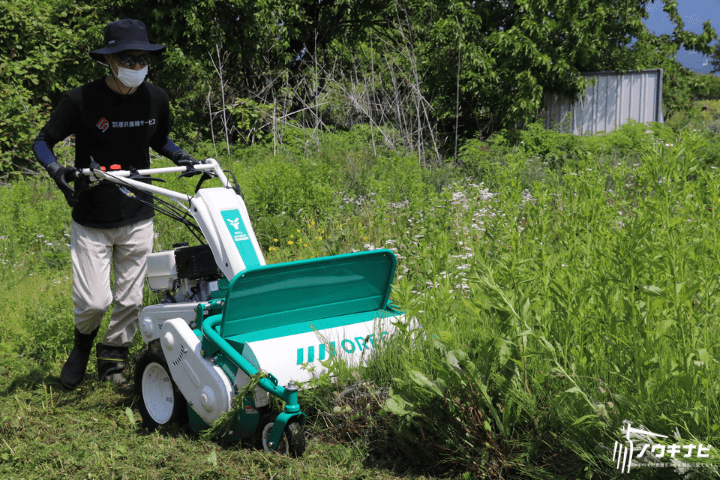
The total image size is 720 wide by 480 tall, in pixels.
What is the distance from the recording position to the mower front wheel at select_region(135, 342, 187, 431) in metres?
3.31

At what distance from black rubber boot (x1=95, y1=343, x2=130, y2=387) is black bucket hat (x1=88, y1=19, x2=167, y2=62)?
1812mm

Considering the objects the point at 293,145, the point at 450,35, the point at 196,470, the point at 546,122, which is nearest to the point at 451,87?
the point at 450,35

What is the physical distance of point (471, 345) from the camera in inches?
111

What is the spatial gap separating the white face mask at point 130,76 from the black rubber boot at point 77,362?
1.52 metres

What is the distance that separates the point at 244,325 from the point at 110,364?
149cm

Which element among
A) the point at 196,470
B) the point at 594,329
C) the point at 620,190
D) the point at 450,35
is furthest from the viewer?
the point at 450,35

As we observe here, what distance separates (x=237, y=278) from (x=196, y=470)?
85cm

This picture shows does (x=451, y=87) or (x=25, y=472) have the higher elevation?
(x=451, y=87)

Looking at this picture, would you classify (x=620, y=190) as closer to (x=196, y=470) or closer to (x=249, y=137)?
(x=196, y=470)

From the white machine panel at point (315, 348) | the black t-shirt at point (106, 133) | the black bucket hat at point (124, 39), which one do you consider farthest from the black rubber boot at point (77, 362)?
the black bucket hat at point (124, 39)

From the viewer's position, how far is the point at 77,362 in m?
3.95
